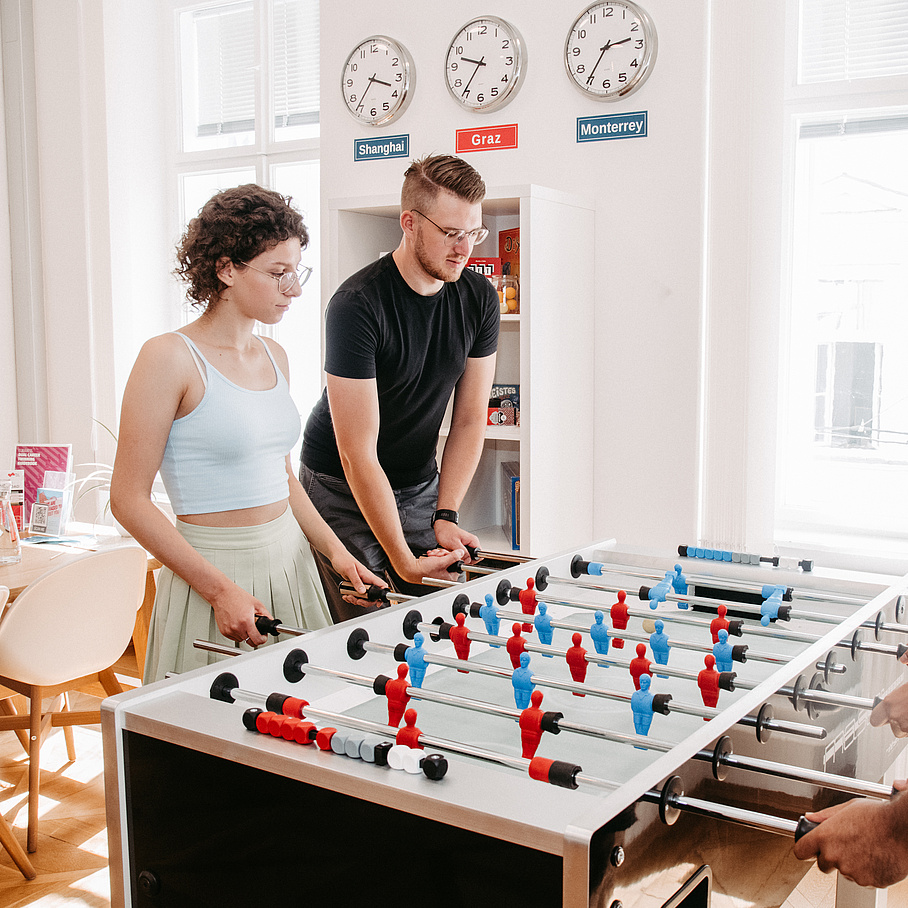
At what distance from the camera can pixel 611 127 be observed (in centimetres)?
321

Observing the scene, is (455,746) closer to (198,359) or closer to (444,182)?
(198,359)

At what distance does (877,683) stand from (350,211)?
2.37m

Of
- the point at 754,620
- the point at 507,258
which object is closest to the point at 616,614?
the point at 754,620

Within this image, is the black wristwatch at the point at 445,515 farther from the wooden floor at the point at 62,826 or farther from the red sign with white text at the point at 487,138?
the red sign with white text at the point at 487,138

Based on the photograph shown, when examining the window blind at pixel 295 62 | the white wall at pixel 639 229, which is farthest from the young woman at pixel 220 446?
the window blind at pixel 295 62

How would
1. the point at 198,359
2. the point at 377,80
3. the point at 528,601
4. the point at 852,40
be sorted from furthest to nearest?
the point at 377,80 → the point at 852,40 → the point at 198,359 → the point at 528,601

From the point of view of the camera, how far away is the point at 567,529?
3229 millimetres

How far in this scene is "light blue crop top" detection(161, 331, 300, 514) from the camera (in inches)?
73.9

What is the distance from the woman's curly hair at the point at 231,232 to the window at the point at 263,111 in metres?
2.36

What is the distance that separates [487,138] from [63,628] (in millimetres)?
2214

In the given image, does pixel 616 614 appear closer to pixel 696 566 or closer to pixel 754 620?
pixel 754 620

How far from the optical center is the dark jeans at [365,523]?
268cm

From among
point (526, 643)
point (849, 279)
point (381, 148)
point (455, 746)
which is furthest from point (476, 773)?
point (381, 148)

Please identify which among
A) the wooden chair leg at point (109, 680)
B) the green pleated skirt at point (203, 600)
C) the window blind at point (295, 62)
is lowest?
the wooden chair leg at point (109, 680)
